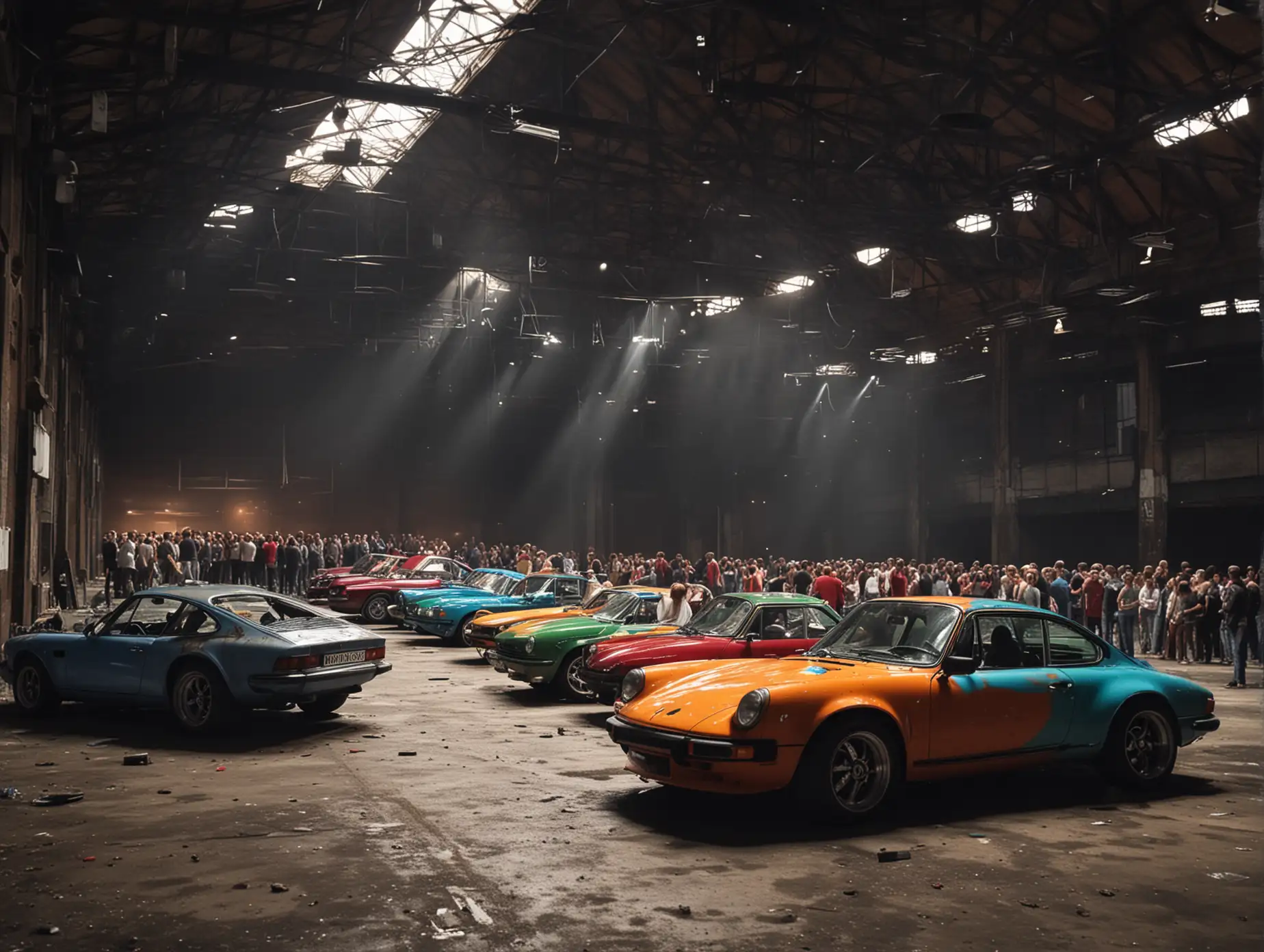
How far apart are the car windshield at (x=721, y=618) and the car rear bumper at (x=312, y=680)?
335cm

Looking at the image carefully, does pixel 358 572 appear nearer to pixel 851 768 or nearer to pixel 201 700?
pixel 201 700

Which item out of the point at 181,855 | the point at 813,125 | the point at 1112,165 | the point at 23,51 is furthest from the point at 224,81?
the point at 1112,165

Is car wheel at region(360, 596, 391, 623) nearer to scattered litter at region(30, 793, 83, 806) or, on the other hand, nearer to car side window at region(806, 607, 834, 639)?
car side window at region(806, 607, 834, 639)

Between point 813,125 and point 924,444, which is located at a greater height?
point 813,125

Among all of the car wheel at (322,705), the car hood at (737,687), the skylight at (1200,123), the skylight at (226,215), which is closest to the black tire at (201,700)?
the car wheel at (322,705)

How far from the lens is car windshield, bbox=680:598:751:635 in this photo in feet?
37.0

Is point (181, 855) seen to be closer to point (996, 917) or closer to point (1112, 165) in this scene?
point (996, 917)

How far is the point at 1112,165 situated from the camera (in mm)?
27531

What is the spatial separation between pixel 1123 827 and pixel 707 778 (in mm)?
2722

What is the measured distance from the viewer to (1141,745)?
827cm

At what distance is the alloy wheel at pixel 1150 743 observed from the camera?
8.21 m

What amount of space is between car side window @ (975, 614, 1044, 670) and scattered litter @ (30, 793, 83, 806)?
6381 mm

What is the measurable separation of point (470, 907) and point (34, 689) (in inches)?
312

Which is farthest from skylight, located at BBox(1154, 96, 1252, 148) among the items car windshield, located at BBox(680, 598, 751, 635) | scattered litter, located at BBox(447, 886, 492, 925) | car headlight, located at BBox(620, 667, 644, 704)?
scattered litter, located at BBox(447, 886, 492, 925)
